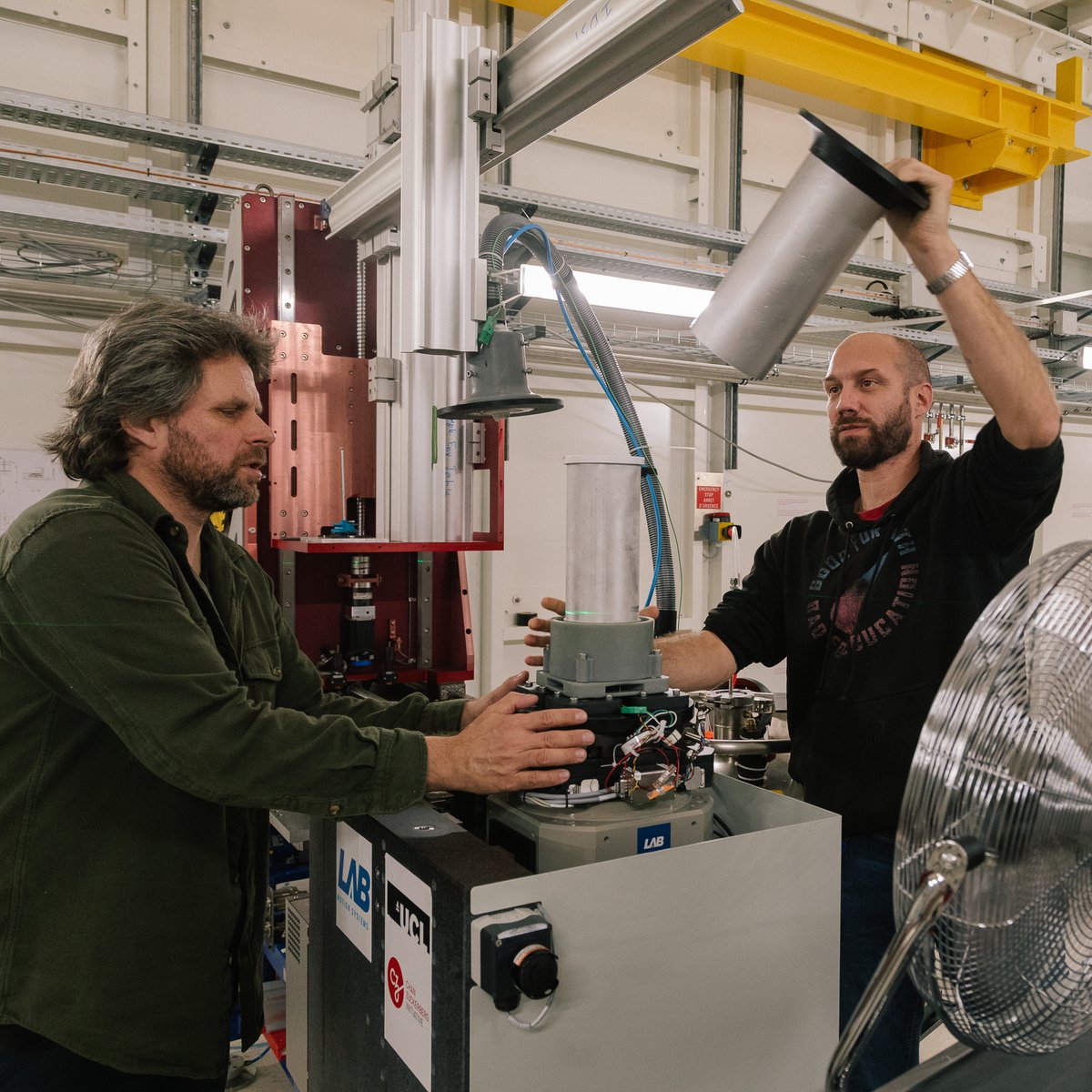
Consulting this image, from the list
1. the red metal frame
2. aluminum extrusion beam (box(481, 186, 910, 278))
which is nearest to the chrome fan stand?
the red metal frame

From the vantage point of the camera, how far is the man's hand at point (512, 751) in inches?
36.2

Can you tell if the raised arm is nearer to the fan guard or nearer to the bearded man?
the bearded man

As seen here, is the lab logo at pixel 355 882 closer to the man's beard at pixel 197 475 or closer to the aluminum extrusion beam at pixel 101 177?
the man's beard at pixel 197 475

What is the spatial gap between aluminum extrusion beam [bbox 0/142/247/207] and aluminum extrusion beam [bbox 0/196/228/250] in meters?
0.07

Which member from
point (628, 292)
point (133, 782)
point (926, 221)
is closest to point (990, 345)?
point (926, 221)

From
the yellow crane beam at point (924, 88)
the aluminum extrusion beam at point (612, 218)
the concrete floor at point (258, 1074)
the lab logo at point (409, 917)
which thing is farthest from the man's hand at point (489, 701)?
the yellow crane beam at point (924, 88)

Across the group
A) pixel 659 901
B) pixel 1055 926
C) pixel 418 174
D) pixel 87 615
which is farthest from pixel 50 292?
pixel 1055 926

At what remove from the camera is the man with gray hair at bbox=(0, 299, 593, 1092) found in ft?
3.03

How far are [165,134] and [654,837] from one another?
237 centimetres

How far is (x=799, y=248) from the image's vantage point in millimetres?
899

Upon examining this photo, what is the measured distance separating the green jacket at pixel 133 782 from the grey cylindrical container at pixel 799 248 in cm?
57

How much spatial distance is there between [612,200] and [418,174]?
2.52 m

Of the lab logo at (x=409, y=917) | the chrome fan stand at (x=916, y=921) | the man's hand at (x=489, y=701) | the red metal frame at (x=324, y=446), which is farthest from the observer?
the red metal frame at (x=324, y=446)

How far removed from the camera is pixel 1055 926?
0.64 metres
